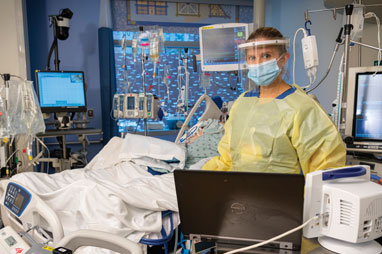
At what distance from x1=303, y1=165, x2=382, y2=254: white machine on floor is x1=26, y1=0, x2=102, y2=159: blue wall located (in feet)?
14.1

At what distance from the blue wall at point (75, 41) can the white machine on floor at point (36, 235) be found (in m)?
3.18

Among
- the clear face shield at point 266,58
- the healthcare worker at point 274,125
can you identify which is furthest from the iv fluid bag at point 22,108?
the clear face shield at point 266,58

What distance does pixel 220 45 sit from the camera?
2863 mm

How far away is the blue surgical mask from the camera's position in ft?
4.66

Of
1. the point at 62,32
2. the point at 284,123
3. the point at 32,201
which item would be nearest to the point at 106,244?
the point at 32,201

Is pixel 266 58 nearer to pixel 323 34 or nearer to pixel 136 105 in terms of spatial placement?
pixel 136 105

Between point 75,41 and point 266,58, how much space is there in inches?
156

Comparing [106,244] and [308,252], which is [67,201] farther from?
[308,252]

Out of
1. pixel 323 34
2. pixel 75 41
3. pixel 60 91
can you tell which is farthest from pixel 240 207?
pixel 75 41

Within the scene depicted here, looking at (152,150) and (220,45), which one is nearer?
(152,150)

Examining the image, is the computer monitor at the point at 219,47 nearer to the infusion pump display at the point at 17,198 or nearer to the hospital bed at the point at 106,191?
the hospital bed at the point at 106,191

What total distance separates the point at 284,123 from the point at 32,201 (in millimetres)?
1150

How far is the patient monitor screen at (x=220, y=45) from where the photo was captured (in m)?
2.84

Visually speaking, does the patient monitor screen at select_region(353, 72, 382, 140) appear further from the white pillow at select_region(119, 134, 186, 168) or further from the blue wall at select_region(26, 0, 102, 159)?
the blue wall at select_region(26, 0, 102, 159)
